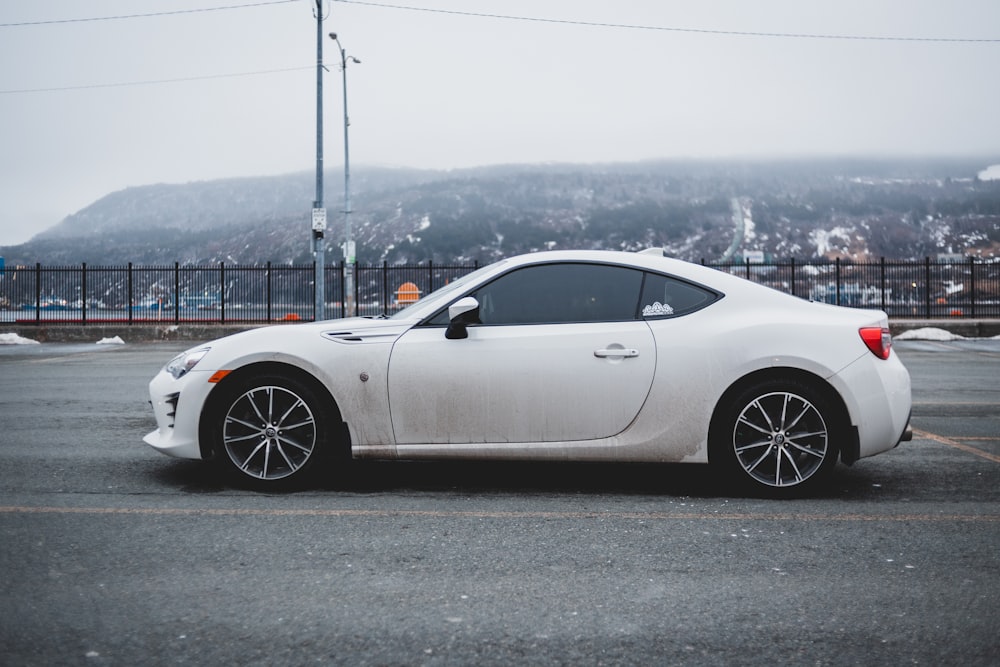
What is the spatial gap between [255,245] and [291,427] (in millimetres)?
157555

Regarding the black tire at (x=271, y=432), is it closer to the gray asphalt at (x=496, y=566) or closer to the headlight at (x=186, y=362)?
the gray asphalt at (x=496, y=566)

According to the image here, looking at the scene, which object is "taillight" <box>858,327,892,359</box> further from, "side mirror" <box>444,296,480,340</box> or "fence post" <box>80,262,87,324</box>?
"fence post" <box>80,262,87,324</box>

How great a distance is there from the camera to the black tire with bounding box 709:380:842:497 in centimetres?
470

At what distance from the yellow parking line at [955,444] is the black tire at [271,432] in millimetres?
4590

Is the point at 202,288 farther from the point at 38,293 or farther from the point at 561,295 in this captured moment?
the point at 561,295

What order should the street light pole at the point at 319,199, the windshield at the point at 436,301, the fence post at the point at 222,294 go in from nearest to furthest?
the windshield at the point at 436,301 → the street light pole at the point at 319,199 → the fence post at the point at 222,294

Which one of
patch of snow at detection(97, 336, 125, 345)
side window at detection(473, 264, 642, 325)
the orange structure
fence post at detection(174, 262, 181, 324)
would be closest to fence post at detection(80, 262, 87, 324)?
patch of snow at detection(97, 336, 125, 345)

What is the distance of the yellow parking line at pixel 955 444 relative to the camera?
19.7ft

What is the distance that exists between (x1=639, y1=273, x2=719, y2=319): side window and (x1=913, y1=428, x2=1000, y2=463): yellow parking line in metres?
2.65

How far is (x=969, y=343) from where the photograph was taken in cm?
1997

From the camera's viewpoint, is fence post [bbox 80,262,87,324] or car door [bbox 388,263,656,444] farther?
fence post [bbox 80,262,87,324]

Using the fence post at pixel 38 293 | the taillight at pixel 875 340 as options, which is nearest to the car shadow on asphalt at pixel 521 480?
the taillight at pixel 875 340

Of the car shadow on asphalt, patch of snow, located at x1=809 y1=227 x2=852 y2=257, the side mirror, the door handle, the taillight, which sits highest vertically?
patch of snow, located at x1=809 y1=227 x2=852 y2=257

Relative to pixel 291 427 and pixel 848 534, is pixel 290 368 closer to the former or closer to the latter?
pixel 291 427
